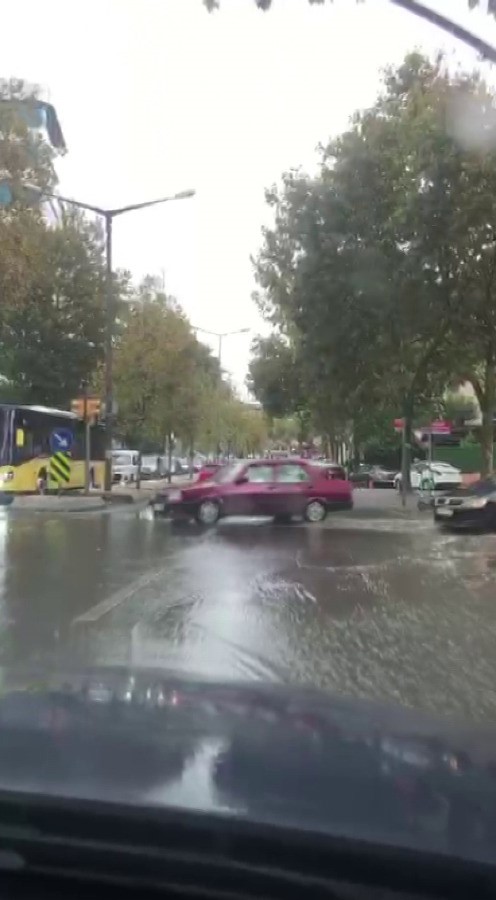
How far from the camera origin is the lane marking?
10205 millimetres

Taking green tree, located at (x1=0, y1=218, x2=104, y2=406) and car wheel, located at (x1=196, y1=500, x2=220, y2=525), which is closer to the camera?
car wheel, located at (x1=196, y1=500, x2=220, y2=525)

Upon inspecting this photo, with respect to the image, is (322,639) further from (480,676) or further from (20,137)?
(20,137)

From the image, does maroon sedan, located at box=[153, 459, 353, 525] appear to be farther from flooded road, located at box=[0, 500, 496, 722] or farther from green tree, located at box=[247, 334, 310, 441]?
green tree, located at box=[247, 334, 310, 441]

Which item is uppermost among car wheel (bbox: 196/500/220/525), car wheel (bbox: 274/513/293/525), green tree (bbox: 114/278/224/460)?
green tree (bbox: 114/278/224/460)

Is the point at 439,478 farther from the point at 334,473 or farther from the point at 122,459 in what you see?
the point at 122,459

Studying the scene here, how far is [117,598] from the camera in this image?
11555 millimetres

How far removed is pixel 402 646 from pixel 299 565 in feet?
19.5

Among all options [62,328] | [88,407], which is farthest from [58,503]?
[62,328]

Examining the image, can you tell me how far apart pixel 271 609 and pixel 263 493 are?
11.8 m

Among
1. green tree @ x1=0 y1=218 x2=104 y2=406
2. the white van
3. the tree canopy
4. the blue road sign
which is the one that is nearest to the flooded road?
the tree canopy

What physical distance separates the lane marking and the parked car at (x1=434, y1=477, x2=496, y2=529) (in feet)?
28.4

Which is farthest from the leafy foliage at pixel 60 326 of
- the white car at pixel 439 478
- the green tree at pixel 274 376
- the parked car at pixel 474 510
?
the parked car at pixel 474 510

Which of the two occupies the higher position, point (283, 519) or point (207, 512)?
point (207, 512)

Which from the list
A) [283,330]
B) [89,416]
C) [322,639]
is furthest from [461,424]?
[322,639]
